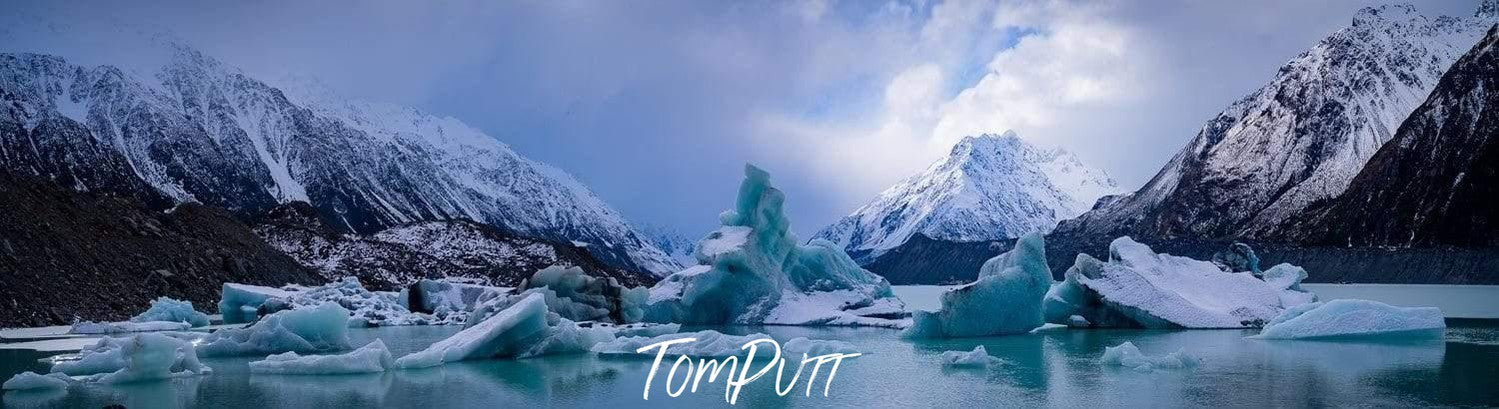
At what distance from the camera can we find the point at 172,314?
85.5 ft

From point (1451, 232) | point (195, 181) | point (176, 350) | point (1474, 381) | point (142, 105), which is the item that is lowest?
point (1474, 381)

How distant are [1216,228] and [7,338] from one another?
11473 centimetres

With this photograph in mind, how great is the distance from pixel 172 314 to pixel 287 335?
34.8ft

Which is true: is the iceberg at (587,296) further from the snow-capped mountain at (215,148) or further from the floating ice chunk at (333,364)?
the snow-capped mountain at (215,148)

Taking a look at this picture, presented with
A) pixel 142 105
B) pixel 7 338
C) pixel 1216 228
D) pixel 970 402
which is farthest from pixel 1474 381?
pixel 142 105

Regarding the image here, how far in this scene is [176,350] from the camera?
13.7 meters

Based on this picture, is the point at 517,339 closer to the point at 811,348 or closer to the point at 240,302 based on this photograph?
the point at 811,348

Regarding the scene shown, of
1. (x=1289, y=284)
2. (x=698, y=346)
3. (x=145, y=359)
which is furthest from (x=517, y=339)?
(x=1289, y=284)

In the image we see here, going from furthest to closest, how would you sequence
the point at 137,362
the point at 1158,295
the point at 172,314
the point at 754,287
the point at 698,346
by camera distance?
the point at 754,287, the point at 172,314, the point at 1158,295, the point at 698,346, the point at 137,362

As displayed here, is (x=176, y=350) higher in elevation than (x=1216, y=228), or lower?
lower

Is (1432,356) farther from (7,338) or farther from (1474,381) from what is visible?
(7,338)

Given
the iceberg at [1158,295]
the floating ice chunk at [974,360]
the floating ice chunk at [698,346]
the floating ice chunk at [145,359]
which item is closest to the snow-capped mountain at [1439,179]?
the iceberg at [1158,295]

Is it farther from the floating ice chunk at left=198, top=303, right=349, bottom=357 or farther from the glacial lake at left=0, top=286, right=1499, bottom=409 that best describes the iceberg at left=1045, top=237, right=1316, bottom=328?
the floating ice chunk at left=198, top=303, right=349, bottom=357

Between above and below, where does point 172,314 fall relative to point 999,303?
above
